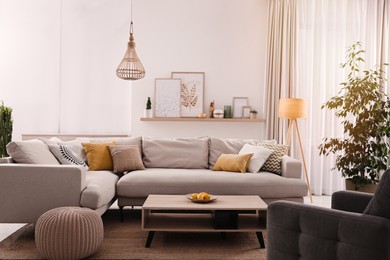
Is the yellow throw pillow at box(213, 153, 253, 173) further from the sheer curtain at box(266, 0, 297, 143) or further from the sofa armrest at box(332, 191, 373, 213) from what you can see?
the sofa armrest at box(332, 191, 373, 213)

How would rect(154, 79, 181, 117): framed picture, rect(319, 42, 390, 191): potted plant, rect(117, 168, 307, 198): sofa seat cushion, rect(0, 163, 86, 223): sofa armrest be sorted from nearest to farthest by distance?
rect(0, 163, 86, 223): sofa armrest → rect(117, 168, 307, 198): sofa seat cushion → rect(319, 42, 390, 191): potted plant → rect(154, 79, 181, 117): framed picture

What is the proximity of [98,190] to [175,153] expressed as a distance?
1.51m

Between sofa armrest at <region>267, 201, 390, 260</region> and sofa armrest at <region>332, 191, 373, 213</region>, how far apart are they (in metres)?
0.45

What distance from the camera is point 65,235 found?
2.87 m

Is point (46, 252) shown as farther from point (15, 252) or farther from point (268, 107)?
A: point (268, 107)

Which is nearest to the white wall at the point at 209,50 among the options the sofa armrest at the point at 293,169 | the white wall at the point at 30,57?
the white wall at the point at 30,57

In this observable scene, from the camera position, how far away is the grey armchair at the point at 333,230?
185 cm

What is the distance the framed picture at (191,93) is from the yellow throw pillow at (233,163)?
1.60 meters

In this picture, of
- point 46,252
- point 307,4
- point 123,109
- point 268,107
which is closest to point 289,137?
point 268,107

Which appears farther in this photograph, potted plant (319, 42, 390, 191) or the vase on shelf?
the vase on shelf

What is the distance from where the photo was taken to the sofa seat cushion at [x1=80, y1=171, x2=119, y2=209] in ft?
11.3

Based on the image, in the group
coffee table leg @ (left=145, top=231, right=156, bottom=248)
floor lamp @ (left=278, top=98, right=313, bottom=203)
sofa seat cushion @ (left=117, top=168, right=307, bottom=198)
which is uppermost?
floor lamp @ (left=278, top=98, right=313, bottom=203)

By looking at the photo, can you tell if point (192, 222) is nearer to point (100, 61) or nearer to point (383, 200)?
point (383, 200)

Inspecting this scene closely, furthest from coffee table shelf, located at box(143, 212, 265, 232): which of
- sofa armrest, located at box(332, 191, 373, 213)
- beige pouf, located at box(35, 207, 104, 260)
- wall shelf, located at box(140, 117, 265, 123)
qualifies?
wall shelf, located at box(140, 117, 265, 123)
